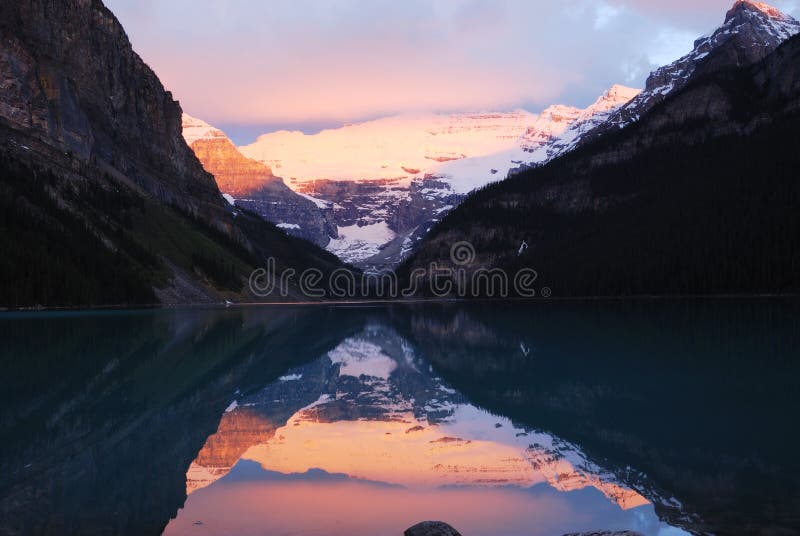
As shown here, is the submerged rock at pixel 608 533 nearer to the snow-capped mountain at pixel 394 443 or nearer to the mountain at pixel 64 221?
the snow-capped mountain at pixel 394 443

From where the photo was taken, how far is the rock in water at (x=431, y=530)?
14.8 m

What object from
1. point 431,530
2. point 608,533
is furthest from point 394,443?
point 608,533

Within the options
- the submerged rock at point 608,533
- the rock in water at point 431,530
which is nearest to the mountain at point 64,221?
the rock in water at point 431,530

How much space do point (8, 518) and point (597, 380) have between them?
27.2 metres

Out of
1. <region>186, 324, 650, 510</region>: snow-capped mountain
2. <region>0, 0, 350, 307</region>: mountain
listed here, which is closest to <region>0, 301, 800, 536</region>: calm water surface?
<region>186, 324, 650, 510</region>: snow-capped mountain

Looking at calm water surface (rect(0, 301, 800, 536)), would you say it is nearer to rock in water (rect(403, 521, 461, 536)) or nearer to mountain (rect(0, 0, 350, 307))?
rock in water (rect(403, 521, 461, 536))

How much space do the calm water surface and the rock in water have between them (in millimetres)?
1031

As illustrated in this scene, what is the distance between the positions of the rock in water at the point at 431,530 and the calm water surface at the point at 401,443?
1.03 metres

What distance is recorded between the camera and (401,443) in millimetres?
25266

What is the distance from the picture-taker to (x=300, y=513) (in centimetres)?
1747

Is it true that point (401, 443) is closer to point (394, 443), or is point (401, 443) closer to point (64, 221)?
point (394, 443)

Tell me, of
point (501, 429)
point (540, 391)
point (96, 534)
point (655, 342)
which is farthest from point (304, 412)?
point (655, 342)

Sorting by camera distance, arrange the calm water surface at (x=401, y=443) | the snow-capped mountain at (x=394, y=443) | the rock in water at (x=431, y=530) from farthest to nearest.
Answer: the snow-capped mountain at (x=394, y=443) → the calm water surface at (x=401, y=443) → the rock in water at (x=431, y=530)

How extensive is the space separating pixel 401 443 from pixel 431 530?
10.4m
